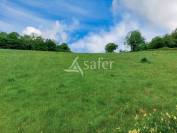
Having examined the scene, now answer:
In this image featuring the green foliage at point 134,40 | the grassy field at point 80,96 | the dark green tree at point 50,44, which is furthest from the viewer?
the green foliage at point 134,40

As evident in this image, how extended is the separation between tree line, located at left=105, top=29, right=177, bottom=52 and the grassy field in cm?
3439

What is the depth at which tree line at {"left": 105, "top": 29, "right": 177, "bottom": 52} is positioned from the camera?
59.5 m

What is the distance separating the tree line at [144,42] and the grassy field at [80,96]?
113 feet

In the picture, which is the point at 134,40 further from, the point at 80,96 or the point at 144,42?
Answer: the point at 80,96

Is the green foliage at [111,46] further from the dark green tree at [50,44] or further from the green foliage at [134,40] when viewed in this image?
the dark green tree at [50,44]

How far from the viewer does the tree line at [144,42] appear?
5950cm

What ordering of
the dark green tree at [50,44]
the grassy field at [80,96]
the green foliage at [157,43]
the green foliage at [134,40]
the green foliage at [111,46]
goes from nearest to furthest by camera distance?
1. the grassy field at [80,96]
2. the green foliage at [157,43]
3. the dark green tree at [50,44]
4. the green foliage at [111,46]
5. the green foliage at [134,40]

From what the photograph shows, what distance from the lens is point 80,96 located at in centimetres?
1792

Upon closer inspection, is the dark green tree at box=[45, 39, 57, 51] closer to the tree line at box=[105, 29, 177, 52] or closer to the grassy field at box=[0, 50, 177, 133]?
the tree line at box=[105, 29, 177, 52]

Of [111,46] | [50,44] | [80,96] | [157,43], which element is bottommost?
[80,96]

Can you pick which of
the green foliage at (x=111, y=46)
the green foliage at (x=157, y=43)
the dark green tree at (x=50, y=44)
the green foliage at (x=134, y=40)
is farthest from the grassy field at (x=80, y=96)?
the green foliage at (x=134, y=40)

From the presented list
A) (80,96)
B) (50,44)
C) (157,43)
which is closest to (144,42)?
(157,43)

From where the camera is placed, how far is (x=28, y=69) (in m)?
24.3

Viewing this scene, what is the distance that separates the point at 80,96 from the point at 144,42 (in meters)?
57.3
